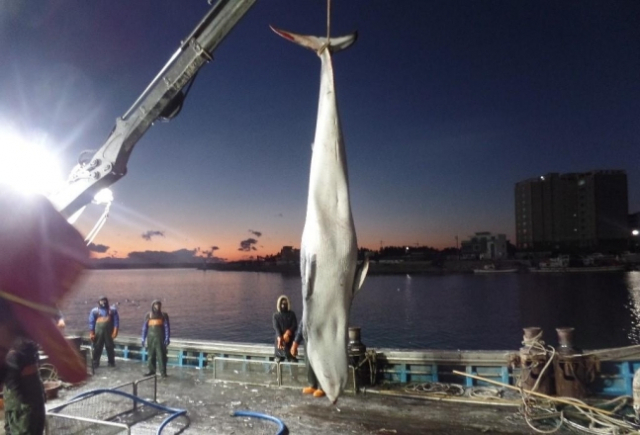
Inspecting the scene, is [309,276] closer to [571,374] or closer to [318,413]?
[318,413]

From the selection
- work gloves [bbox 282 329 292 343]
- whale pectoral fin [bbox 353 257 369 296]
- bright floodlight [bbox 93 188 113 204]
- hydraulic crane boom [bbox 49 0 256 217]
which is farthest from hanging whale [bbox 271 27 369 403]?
work gloves [bbox 282 329 292 343]

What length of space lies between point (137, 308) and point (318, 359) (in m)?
76.0

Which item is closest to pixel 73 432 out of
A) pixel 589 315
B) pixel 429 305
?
pixel 589 315

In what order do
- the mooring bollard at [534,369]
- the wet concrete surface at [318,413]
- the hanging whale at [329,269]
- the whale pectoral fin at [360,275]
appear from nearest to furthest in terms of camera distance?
the hanging whale at [329,269] → the whale pectoral fin at [360,275] → the wet concrete surface at [318,413] → the mooring bollard at [534,369]

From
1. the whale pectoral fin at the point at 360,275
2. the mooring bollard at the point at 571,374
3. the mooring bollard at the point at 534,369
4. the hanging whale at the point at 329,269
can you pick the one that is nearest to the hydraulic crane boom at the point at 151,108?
the hanging whale at the point at 329,269

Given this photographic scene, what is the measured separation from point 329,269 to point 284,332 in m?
7.50

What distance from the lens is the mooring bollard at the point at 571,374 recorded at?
7.79 meters

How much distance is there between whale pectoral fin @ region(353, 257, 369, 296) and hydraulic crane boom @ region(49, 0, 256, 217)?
16.7 ft

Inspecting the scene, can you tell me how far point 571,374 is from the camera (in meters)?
7.81

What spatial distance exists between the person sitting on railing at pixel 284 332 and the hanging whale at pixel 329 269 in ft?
23.7

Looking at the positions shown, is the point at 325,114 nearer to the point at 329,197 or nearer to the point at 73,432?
the point at 329,197

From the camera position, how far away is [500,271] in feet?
441

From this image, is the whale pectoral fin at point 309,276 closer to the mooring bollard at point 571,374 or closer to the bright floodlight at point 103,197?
the bright floodlight at point 103,197

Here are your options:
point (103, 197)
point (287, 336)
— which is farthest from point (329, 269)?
point (287, 336)
